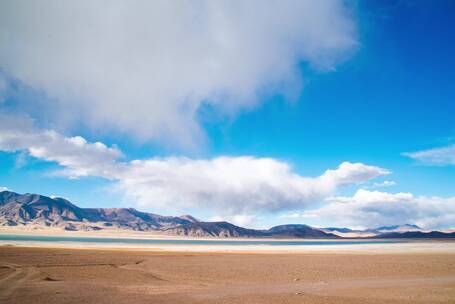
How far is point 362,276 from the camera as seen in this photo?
25.6 m

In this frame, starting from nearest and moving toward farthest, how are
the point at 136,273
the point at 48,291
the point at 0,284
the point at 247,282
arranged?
1. the point at 48,291
2. the point at 0,284
3. the point at 247,282
4. the point at 136,273

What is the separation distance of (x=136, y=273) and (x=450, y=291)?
20766 mm

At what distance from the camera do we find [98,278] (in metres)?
23.0

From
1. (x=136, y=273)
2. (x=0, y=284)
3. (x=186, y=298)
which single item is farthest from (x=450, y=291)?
(x=0, y=284)

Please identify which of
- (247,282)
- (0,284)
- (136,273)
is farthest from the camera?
(136,273)

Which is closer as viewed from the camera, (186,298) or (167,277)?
(186,298)

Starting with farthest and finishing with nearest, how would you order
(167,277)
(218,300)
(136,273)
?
(136,273)
(167,277)
(218,300)

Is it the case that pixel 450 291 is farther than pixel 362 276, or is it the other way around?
pixel 362 276

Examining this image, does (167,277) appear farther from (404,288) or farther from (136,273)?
(404,288)

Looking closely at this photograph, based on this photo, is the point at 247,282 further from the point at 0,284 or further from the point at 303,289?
the point at 0,284

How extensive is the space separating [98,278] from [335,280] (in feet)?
52.6

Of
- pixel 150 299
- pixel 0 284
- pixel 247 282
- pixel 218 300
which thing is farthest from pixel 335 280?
pixel 0 284

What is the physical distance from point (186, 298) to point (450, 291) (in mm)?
14776

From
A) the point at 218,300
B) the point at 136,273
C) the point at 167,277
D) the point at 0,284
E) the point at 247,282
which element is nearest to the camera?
the point at 218,300
